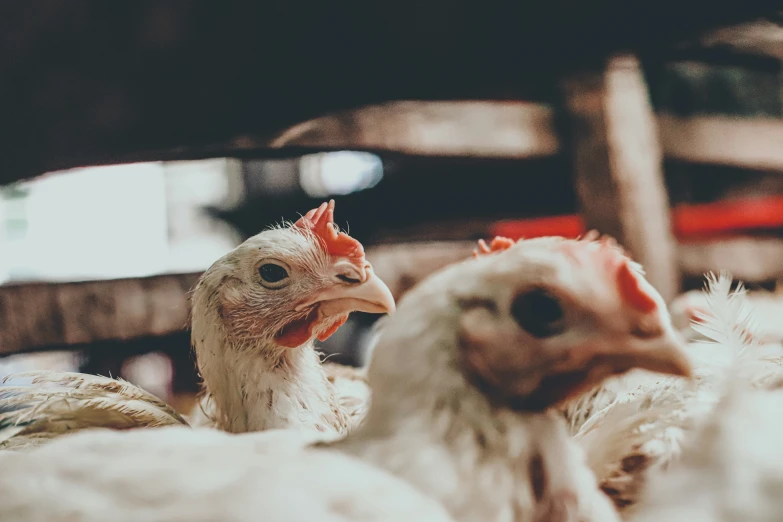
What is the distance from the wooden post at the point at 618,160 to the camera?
1.73 metres

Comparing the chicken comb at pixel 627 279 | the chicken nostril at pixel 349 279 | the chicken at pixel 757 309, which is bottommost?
the chicken at pixel 757 309

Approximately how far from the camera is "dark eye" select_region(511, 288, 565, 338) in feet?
1.89

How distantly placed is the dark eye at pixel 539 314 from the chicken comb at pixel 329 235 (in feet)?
1.74

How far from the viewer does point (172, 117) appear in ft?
4.05

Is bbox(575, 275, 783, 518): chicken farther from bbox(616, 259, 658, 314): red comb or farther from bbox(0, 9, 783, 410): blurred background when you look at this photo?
bbox(0, 9, 783, 410): blurred background

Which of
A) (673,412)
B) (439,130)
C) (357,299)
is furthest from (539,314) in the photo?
(439,130)

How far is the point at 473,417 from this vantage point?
59cm

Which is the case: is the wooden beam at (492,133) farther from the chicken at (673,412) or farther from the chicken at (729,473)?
the chicken at (729,473)

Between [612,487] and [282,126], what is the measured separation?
89 centimetres

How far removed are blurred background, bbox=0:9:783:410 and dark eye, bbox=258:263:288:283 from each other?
7.3 inches

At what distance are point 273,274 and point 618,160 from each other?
42.0 inches

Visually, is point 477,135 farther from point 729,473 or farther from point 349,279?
point 729,473

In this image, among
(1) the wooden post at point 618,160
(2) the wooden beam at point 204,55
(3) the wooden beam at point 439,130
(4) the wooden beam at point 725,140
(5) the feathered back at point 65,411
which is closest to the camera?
(5) the feathered back at point 65,411

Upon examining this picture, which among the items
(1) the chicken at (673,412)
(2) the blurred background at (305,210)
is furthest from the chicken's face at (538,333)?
(2) the blurred background at (305,210)
